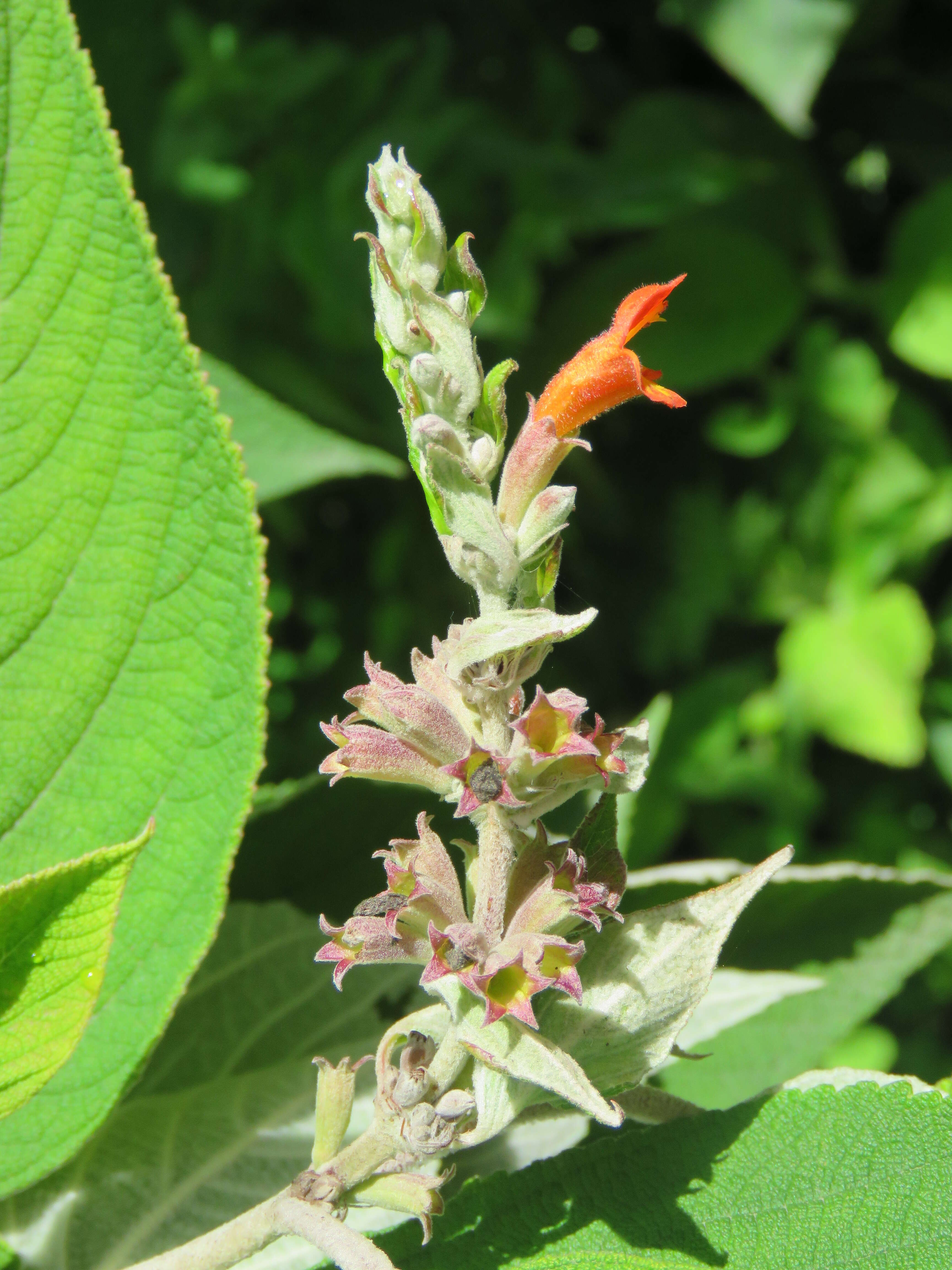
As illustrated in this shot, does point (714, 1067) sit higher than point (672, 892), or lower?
lower

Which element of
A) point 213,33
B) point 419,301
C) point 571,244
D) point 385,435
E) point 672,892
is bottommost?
point 385,435

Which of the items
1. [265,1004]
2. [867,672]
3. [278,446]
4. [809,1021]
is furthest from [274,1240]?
[867,672]

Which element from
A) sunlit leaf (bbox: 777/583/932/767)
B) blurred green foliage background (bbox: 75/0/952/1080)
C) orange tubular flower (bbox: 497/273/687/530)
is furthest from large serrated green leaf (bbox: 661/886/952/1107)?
sunlit leaf (bbox: 777/583/932/767)

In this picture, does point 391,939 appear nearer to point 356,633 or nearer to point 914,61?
point 356,633

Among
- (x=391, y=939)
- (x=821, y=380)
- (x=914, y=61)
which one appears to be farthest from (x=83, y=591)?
(x=914, y=61)

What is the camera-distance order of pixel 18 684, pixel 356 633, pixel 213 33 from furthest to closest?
pixel 356 633 → pixel 213 33 → pixel 18 684

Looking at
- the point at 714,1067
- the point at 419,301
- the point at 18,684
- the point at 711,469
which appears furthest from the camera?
the point at 711,469

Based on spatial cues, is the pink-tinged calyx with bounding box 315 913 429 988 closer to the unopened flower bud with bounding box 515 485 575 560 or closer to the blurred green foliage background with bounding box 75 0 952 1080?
the unopened flower bud with bounding box 515 485 575 560
